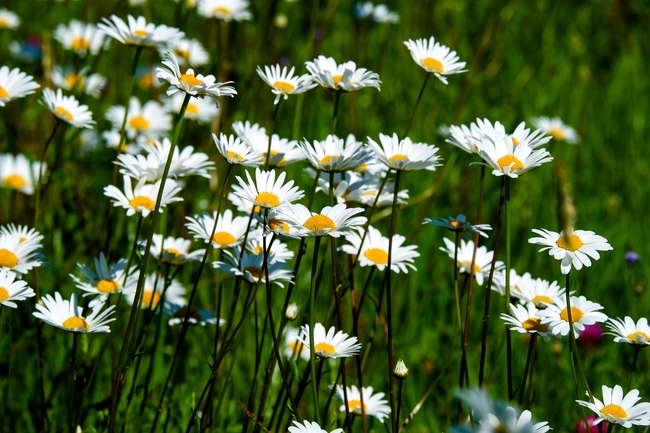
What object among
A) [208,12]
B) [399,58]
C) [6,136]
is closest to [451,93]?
[399,58]

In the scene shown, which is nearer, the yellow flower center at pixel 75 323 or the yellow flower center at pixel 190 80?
the yellow flower center at pixel 190 80

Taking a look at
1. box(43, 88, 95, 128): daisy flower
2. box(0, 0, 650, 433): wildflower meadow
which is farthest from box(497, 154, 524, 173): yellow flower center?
box(43, 88, 95, 128): daisy flower

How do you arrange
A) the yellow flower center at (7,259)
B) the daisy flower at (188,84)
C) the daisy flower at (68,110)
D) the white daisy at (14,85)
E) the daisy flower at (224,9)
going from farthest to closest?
the daisy flower at (224,9) → the daisy flower at (68,110) → the white daisy at (14,85) → the yellow flower center at (7,259) → the daisy flower at (188,84)

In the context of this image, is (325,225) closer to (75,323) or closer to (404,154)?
(404,154)

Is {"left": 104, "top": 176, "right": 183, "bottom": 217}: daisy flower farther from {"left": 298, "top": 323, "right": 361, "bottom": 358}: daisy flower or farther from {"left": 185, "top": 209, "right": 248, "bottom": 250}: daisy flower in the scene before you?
{"left": 298, "top": 323, "right": 361, "bottom": 358}: daisy flower

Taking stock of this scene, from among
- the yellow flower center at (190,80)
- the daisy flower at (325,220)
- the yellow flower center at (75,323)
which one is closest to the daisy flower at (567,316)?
the daisy flower at (325,220)

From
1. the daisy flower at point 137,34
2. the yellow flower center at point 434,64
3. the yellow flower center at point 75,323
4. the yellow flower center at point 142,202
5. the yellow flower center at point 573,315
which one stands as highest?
the daisy flower at point 137,34

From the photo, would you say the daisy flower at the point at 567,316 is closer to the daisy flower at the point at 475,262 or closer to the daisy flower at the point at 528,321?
the daisy flower at the point at 528,321
